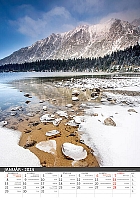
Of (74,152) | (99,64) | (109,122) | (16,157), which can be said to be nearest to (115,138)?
(109,122)

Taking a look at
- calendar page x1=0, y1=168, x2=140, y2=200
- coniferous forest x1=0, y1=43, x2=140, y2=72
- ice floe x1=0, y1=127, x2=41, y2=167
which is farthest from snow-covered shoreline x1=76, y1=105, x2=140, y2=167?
coniferous forest x1=0, y1=43, x2=140, y2=72

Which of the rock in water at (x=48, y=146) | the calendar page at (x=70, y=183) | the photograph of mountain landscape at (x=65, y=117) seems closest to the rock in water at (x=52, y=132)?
the photograph of mountain landscape at (x=65, y=117)

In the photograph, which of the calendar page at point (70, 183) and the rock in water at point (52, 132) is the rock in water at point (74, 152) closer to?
the calendar page at point (70, 183)

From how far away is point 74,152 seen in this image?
1246 mm

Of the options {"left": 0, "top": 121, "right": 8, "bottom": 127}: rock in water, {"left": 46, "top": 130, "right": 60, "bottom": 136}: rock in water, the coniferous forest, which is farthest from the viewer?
the coniferous forest

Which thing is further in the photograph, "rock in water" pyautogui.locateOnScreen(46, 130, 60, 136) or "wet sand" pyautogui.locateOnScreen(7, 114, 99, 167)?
"rock in water" pyautogui.locateOnScreen(46, 130, 60, 136)

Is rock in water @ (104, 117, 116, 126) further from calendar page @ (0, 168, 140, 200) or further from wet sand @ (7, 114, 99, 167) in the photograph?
calendar page @ (0, 168, 140, 200)

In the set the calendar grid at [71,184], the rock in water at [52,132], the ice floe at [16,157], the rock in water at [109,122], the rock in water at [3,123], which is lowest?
the calendar grid at [71,184]

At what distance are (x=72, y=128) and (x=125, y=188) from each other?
32.0 inches

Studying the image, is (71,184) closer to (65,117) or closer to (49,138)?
(49,138)

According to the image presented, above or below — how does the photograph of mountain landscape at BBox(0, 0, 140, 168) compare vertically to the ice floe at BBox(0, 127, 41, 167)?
above

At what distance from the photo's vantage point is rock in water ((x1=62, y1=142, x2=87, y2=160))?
4.05 ft

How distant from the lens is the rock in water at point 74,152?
4.05ft

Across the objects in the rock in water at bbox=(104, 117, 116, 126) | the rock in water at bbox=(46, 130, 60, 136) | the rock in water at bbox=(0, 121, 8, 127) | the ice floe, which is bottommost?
the ice floe
